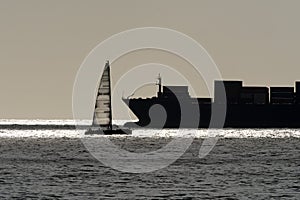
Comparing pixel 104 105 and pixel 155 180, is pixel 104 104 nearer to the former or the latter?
pixel 104 105

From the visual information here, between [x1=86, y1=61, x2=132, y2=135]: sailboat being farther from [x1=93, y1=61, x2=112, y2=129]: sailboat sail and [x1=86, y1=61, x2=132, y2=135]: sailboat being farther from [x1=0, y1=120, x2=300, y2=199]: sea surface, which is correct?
[x1=0, y1=120, x2=300, y2=199]: sea surface

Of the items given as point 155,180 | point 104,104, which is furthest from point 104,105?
point 155,180

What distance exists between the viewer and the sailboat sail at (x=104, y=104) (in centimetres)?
14012

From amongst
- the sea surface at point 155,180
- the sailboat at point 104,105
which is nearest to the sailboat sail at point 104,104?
the sailboat at point 104,105

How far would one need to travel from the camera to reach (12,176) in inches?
2596

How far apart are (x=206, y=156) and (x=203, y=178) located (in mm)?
31892

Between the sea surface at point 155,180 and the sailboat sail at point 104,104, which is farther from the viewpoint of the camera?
the sailboat sail at point 104,104

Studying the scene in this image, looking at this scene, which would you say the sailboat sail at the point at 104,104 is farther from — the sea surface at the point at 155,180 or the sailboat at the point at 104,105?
the sea surface at the point at 155,180

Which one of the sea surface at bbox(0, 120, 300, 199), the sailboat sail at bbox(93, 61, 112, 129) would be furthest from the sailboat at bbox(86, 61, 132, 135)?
the sea surface at bbox(0, 120, 300, 199)

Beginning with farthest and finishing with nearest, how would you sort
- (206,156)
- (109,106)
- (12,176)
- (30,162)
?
1. (109,106)
2. (206,156)
3. (30,162)
4. (12,176)

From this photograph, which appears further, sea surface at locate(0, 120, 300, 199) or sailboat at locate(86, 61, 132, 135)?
sailboat at locate(86, 61, 132, 135)

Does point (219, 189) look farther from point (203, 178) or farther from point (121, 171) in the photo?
point (121, 171)

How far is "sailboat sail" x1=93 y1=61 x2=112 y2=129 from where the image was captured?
140125 mm

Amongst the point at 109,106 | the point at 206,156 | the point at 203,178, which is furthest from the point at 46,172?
the point at 109,106
